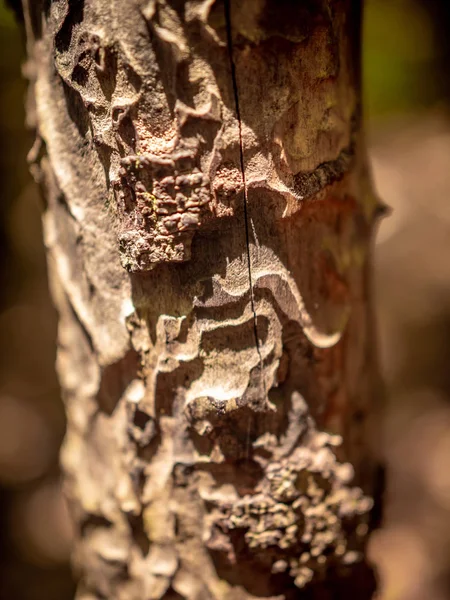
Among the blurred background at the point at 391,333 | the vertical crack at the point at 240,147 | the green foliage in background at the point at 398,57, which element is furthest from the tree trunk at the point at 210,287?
the green foliage in background at the point at 398,57

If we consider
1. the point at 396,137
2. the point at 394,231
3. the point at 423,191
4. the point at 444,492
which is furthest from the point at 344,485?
the point at 396,137

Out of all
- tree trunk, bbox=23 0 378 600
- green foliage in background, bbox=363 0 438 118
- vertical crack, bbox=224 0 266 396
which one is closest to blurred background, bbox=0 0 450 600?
green foliage in background, bbox=363 0 438 118

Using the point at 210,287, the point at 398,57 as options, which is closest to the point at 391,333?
the point at 398,57

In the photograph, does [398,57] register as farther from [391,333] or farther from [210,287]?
[210,287]

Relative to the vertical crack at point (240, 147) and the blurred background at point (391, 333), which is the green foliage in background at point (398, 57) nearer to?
the blurred background at point (391, 333)

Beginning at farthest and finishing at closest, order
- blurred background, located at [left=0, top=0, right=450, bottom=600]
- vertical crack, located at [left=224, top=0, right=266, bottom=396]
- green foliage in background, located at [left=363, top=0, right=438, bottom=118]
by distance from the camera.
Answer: green foliage in background, located at [left=363, top=0, right=438, bottom=118] → blurred background, located at [left=0, top=0, right=450, bottom=600] → vertical crack, located at [left=224, top=0, right=266, bottom=396]

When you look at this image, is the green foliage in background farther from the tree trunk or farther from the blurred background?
the tree trunk

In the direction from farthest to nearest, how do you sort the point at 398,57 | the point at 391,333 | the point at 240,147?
1. the point at 398,57
2. the point at 391,333
3. the point at 240,147
